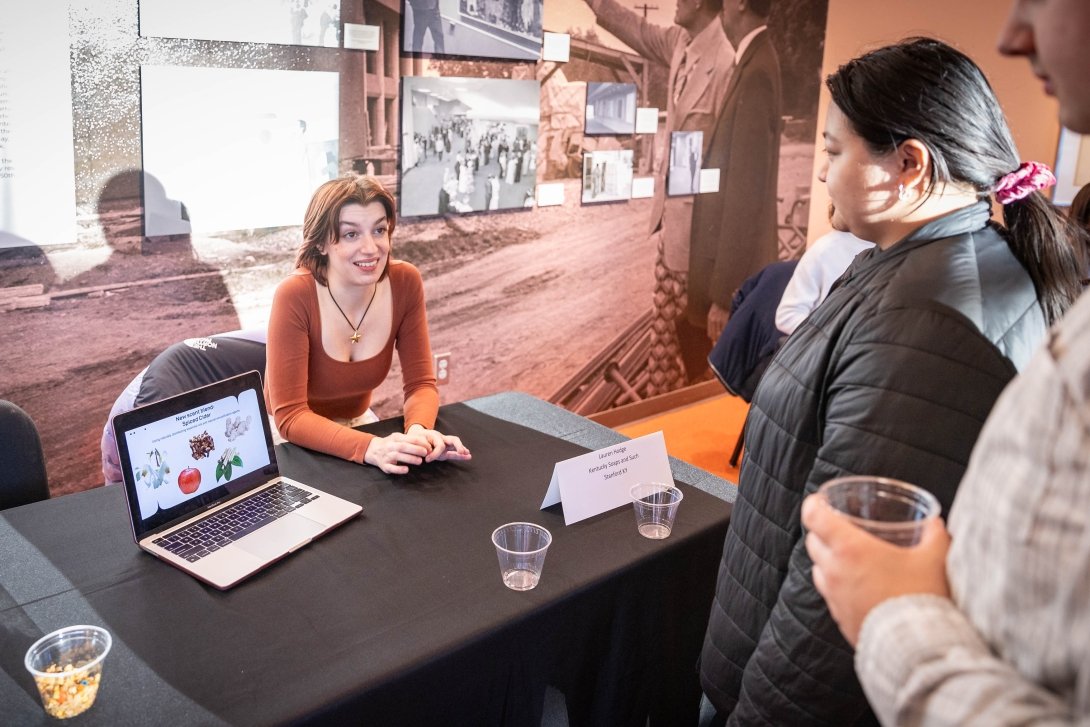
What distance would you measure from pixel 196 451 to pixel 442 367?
214 centimetres

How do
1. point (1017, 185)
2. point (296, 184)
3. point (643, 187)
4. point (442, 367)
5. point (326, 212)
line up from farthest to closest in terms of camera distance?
point (643, 187) < point (442, 367) < point (296, 184) < point (326, 212) < point (1017, 185)

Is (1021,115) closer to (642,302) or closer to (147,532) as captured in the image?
(642,302)

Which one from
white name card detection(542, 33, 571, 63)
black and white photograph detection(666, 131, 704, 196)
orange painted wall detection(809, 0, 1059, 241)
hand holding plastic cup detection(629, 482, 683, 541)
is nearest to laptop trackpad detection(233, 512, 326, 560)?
hand holding plastic cup detection(629, 482, 683, 541)

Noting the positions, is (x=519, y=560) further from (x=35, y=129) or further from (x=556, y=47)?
(x=556, y=47)

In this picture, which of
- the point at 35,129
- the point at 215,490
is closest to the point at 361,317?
the point at 215,490

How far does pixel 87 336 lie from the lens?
2.68 metres

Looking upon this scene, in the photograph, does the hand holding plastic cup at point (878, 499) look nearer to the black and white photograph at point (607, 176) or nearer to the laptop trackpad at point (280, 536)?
the laptop trackpad at point (280, 536)

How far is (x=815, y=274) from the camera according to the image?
123 inches

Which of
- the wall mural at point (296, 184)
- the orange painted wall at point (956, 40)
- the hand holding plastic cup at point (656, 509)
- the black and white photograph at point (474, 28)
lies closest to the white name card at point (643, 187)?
the wall mural at point (296, 184)

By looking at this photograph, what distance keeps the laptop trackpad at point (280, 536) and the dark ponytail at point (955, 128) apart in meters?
1.06

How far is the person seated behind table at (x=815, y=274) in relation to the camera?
309cm

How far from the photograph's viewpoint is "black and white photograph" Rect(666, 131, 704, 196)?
4262 mm

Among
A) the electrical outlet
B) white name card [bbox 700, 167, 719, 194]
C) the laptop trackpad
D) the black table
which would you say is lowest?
the electrical outlet

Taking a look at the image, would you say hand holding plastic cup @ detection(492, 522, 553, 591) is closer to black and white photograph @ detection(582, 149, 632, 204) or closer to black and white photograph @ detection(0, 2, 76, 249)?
black and white photograph @ detection(0, 2, 76, 249)
